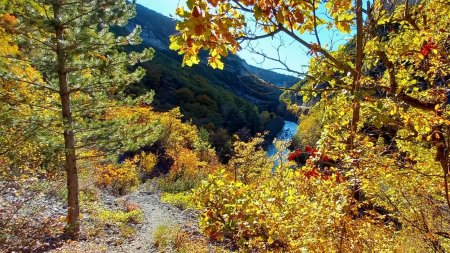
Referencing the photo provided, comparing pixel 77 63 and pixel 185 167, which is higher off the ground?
pixel 77 63

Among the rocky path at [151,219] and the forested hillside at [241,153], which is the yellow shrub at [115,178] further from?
the rocky path at [151,219]

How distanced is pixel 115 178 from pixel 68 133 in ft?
35.6

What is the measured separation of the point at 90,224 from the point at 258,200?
9506 mm

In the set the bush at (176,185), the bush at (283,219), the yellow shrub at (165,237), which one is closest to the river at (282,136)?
the bush at (176,185)

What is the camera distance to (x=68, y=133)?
30.1 ft

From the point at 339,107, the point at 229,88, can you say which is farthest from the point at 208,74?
the point at 339,107

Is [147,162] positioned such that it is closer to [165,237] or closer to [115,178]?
[115,178]

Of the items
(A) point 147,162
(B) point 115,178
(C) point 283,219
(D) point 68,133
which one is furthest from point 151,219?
(C) point 283,219

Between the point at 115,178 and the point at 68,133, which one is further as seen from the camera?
the point at 115,178

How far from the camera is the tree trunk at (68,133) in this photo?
8.62m

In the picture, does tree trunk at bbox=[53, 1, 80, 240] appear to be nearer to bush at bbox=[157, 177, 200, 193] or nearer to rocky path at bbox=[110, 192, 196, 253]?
rocky path at bbox=[110, 192, 196, 253]

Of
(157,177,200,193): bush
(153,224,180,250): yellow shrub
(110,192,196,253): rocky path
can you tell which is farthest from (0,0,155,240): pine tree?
(157,177,200,193): bush

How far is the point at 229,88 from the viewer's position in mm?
106750

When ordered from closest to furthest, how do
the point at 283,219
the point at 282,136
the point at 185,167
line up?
the point at 283,219 → the point at 185,167 → the point at 282,136
